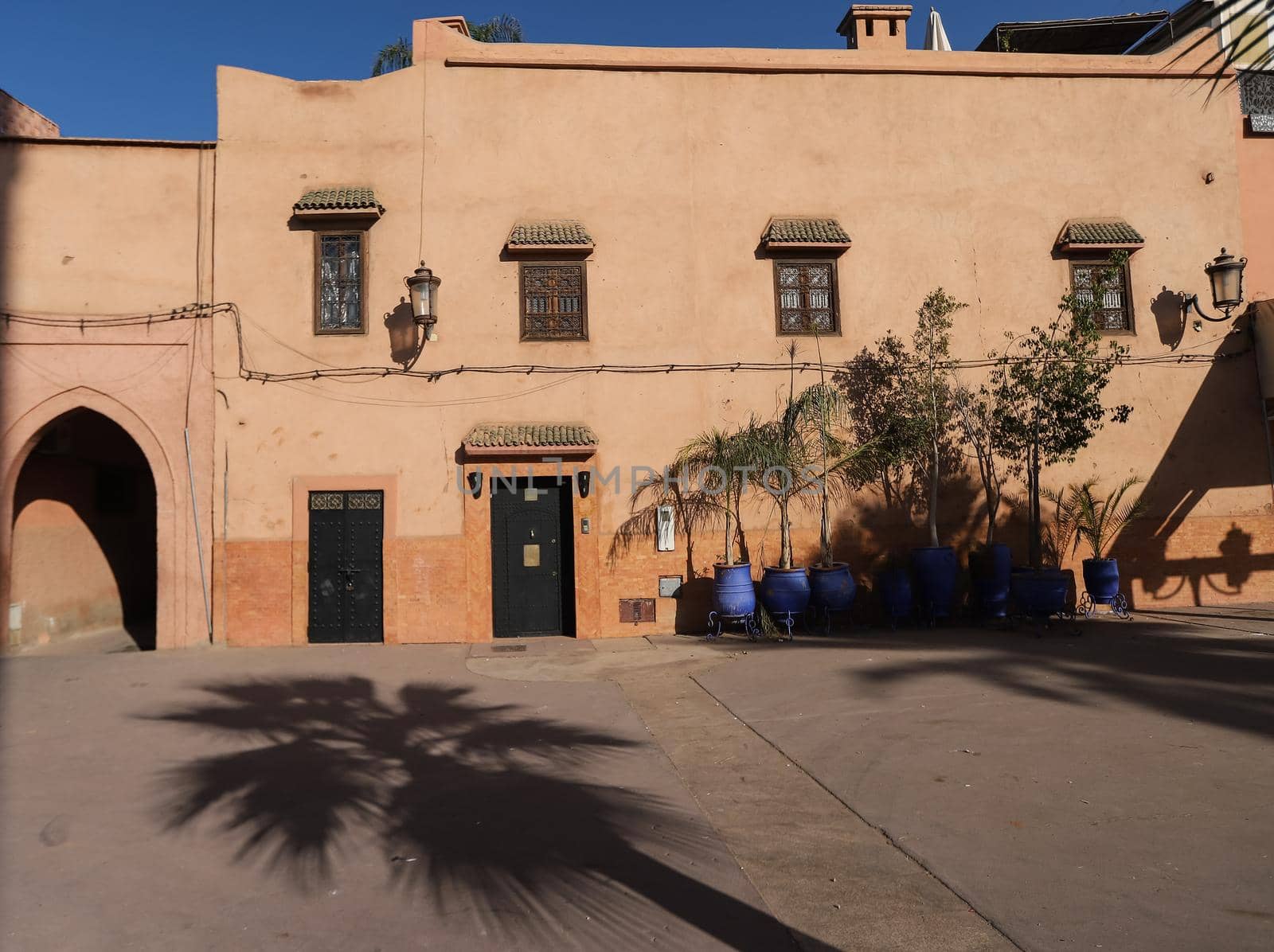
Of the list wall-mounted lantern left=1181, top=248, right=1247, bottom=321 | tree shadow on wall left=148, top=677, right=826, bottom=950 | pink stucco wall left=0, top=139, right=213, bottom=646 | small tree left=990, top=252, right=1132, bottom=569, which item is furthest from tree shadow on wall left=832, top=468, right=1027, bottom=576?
pink stucco wall left=0, top=139, right=213, bottom=646

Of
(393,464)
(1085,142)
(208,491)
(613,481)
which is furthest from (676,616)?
(1085,142)

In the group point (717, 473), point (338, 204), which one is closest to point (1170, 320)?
point (717, 473)

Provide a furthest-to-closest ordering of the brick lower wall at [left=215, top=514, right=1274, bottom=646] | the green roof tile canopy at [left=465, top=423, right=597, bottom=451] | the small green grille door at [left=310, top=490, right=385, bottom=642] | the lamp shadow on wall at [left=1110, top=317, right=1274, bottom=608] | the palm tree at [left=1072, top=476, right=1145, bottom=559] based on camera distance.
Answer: the lamp shadow on wall at [left=1110, top=317, right=1274, bottom=608], the palm tree at [left=1072, top=476, right=1145, bottom=559], the small green grille door at [left=310, top=490, right=385, bottom=642], the brick lower wall at [left=215, top=514, right=1274, bottom=646], the green roof tile canopy at [left=465, top=423, right=597, bottom=451]

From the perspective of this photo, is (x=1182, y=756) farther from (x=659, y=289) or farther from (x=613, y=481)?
(x=659, y=289)

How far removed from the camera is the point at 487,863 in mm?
3926

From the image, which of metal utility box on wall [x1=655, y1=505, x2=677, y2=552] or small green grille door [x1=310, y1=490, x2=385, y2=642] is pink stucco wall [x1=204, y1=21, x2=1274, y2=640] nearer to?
metal utility box on wall [x1=655, y1=505, x2=677, y2=552]

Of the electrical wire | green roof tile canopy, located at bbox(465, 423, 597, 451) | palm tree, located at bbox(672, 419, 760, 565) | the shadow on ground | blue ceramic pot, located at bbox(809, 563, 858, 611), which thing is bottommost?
the shadow on ground

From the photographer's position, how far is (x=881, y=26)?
12.4 meters

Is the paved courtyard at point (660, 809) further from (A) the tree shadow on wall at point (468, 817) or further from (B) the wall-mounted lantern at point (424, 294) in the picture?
(B) the wall-mounted lantern at point (424, 294)

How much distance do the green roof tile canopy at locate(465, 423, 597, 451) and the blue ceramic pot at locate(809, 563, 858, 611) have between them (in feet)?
11.1

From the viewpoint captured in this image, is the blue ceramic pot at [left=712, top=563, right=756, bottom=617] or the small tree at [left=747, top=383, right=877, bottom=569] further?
the small tree at [left=747, top=383, right=877, bottom=569]

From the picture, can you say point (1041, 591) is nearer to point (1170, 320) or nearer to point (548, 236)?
point (1170, 320)

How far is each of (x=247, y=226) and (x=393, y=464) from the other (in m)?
3.81

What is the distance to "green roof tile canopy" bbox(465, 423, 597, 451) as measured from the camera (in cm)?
1061
